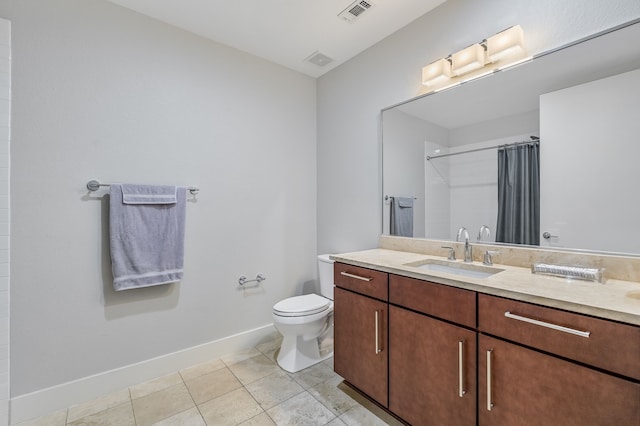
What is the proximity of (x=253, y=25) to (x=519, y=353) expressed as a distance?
2.44 meters

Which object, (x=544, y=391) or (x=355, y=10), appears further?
(x=355, y=10)

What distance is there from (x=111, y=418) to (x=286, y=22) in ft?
8.86

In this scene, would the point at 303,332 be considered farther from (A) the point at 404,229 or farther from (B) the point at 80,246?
(B) the point at 80,246

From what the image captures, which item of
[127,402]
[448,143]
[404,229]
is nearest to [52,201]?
[127,402]

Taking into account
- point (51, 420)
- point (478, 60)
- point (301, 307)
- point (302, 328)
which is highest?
point (478, 60)

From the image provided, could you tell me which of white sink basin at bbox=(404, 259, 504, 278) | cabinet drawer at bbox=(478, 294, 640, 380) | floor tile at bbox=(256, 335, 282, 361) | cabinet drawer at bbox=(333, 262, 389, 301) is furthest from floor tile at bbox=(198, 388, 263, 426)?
cabinet drawer at bbox=(478, 294, 640, 380)

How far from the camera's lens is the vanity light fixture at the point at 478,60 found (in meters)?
1.56

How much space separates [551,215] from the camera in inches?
58.6

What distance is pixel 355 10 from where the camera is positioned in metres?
1.93

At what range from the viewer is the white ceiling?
6.21 feet

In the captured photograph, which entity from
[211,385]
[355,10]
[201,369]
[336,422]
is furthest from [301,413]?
[355,10]

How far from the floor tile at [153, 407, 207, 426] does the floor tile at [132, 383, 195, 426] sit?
0.03 m

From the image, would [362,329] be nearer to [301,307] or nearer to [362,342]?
[362,342]

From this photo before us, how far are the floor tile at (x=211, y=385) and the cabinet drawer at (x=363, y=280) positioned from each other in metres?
1.00
